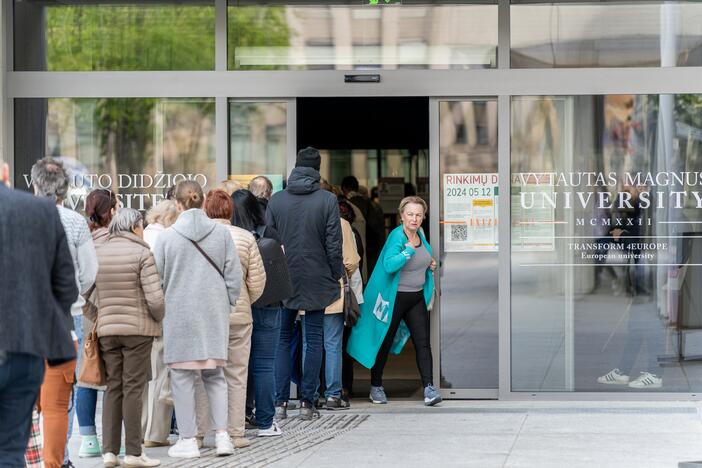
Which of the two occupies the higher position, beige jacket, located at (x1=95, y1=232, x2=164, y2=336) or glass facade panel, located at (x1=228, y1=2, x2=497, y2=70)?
glass facade panel, located at (x1=228, y1=2, x2=497, y2=70)

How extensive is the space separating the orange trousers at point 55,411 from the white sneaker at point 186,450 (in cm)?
98

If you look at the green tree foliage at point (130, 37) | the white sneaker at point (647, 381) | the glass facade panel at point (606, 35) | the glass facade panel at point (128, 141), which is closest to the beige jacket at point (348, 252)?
the glass facade panel at point (128, 141)

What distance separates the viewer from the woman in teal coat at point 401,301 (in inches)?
383

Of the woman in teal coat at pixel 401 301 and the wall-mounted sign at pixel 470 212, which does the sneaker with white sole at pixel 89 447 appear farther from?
the wall-mounted sign at pixel 470 212

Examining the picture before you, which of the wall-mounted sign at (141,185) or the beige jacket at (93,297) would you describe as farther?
the wall-mounted sign at (141,185)

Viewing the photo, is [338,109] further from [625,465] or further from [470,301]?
[625,465]

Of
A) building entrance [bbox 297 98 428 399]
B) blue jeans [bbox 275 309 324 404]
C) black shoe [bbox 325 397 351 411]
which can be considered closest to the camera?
blue jeans [bbox 275 309 324 404]

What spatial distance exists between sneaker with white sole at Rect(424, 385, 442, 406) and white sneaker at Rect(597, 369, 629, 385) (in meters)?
1.33

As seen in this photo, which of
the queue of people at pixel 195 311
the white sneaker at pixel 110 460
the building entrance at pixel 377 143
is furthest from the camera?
the building entrance at pixel 377 143

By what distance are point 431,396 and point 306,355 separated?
44.2 inches

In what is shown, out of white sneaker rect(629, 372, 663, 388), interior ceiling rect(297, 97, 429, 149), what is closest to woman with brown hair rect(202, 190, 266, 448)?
white sneaker rect(629, 372, 663, 388)

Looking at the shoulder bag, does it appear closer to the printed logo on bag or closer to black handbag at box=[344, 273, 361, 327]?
black handbag at box=[344, 273, 361, 327]

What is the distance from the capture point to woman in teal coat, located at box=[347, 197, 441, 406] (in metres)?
9.72

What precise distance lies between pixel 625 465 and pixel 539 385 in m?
2.53
